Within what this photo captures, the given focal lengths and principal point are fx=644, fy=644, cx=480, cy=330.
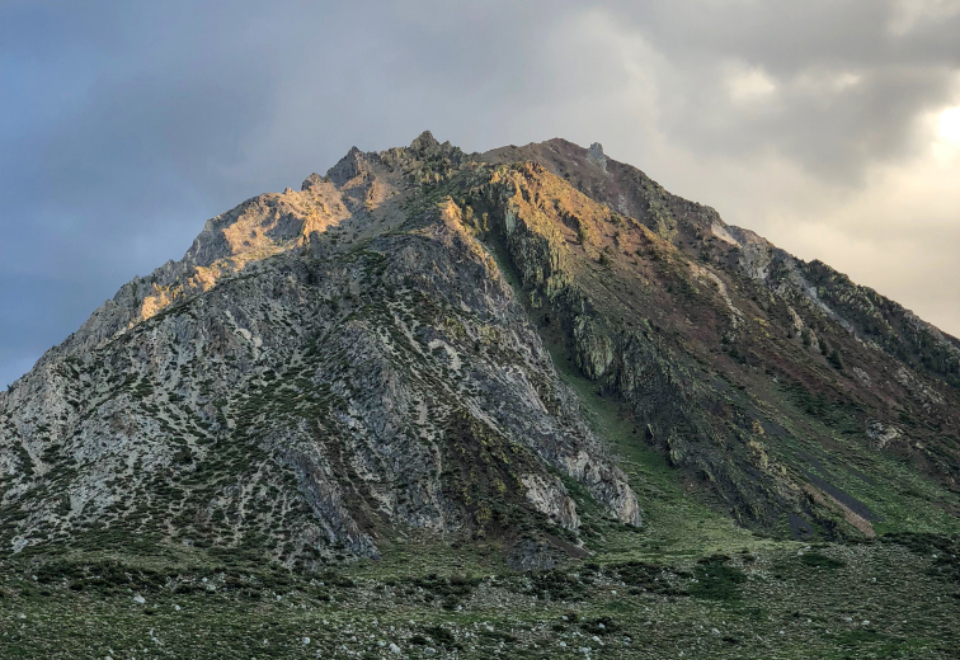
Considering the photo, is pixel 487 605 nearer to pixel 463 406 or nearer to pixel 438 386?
pixel 463 406

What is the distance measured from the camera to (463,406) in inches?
→ 3730

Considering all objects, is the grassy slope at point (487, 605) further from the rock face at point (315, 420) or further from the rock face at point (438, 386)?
the rock face at point (438, 386)

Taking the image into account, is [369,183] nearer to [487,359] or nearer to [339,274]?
[339,274]

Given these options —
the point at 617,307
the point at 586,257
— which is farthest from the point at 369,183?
the point at 617,307

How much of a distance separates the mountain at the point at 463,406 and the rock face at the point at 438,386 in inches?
17.0

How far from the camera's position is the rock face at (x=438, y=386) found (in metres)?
73.9

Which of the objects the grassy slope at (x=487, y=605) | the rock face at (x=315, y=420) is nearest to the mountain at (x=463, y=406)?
the rock face at (x=315, y=420)

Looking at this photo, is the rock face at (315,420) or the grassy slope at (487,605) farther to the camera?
the rock face at (315,420)

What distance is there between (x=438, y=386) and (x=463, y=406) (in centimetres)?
555

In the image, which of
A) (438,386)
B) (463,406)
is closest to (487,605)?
(463,406)

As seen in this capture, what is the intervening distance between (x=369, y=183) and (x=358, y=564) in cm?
14431

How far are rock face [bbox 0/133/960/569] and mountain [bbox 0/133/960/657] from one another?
1.42 feet

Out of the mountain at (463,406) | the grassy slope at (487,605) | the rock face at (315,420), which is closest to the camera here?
the grassy slope at (487,605)

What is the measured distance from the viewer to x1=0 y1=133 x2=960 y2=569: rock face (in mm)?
73875
